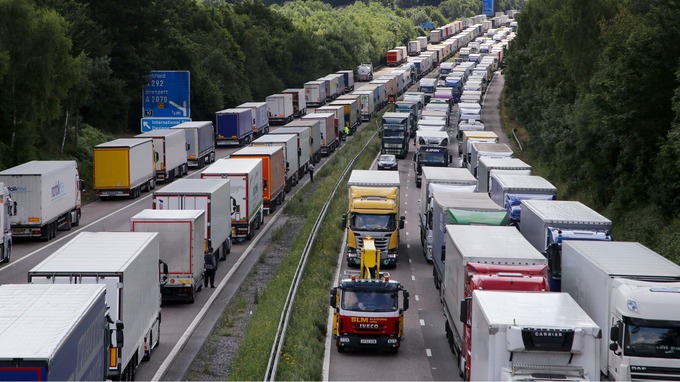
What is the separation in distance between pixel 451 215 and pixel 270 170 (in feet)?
62.4

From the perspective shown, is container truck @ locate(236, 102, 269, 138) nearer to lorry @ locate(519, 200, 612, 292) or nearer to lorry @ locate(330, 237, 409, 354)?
lorry @ locate(519, 200, 612, 292)

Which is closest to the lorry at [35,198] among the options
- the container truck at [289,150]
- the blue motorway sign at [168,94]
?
the container truck at [289,150]

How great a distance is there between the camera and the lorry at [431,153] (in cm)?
6562

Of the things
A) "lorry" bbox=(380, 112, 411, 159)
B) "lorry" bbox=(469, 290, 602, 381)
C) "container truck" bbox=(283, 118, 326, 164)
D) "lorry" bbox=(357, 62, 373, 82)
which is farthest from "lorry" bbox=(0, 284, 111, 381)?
"lorry" bbox=(357, 62, 373, 82)

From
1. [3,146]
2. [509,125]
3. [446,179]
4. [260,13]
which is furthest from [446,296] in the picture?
[260,13]

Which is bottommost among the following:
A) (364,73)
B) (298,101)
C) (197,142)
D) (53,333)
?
(197,142)

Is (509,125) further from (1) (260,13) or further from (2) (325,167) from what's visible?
(1) (260,13)

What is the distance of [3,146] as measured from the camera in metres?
54.1

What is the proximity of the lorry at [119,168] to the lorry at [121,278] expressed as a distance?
2946 centimetres

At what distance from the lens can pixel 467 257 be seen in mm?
25938

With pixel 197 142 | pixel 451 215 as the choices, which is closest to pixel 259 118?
pixel 197 142

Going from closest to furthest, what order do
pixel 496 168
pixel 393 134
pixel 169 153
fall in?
pixel 496 168
pixel 169 153
pixel 393 134

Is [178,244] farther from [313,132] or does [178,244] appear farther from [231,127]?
[231,127]

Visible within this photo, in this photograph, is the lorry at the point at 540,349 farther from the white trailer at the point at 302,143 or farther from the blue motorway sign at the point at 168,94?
the blue motorway sign at the point at 168,94
